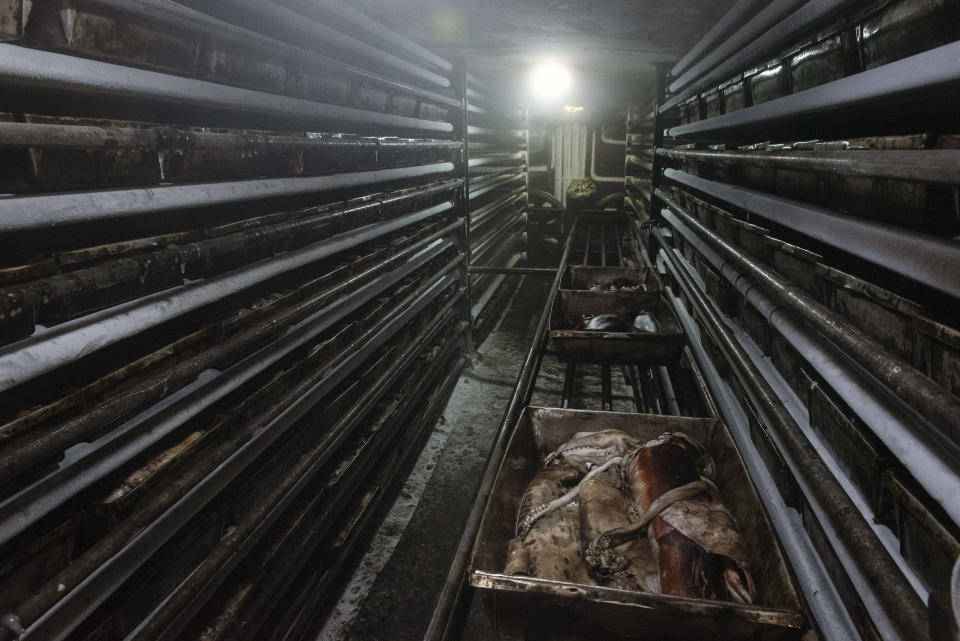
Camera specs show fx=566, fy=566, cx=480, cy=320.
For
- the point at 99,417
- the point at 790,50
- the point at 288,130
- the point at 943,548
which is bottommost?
the point at 943,548

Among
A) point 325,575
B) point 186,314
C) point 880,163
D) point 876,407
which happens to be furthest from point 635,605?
point 325,575

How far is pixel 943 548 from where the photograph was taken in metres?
1.03

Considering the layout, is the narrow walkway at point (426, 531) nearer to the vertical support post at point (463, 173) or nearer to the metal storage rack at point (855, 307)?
the vertical support post at point (463, 173)

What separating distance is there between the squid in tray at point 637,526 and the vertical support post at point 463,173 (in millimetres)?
3526

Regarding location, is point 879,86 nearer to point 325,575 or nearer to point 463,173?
point 325,575

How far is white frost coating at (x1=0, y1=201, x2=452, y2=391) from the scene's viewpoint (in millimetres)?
1182

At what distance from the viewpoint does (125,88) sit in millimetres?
1474

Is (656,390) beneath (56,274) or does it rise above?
beneath

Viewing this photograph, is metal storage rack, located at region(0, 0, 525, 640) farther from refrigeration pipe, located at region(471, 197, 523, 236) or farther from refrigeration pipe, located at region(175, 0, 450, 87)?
refrigeration pipe, located at region(471, 197, 523, 236)

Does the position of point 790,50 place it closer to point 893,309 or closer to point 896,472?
point 893,309

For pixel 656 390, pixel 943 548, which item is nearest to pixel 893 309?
pixel 943 548

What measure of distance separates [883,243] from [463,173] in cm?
466

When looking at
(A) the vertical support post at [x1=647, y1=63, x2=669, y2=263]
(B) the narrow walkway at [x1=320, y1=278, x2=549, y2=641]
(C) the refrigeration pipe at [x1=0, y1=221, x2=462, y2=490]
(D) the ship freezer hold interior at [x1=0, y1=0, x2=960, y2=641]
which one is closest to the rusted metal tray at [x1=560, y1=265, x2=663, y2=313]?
(D) the ship freezer hold interior at [x1=0, y1=0, x2=960, y2=641]

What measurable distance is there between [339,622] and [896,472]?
253 centimetres
